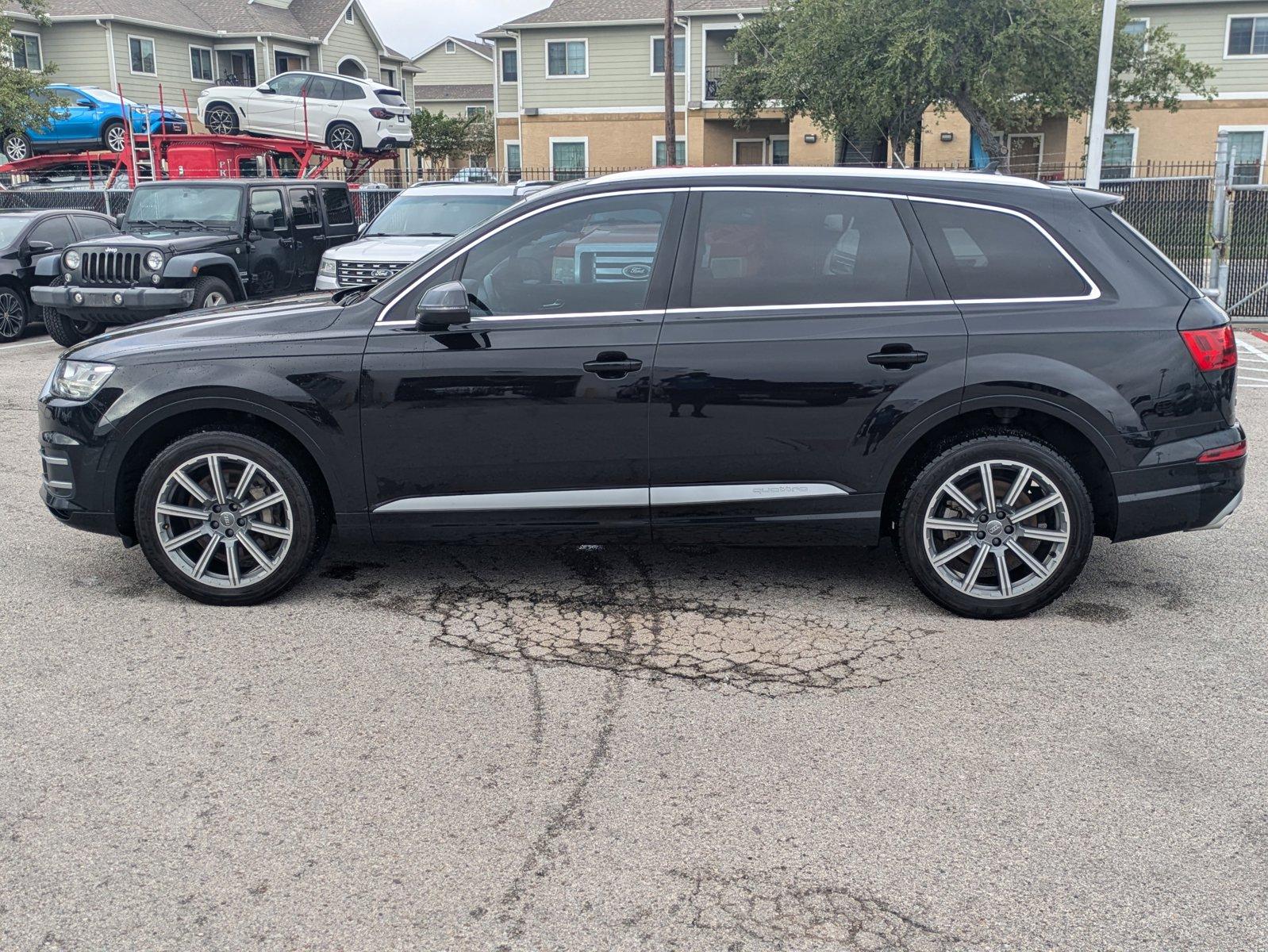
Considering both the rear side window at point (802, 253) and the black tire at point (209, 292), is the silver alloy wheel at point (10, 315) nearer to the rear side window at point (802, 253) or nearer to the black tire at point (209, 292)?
the black tire at point (209, 292)

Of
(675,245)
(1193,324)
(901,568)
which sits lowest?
(901,568)

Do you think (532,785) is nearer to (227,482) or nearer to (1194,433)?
(227,482)

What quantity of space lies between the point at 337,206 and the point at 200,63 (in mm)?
31329

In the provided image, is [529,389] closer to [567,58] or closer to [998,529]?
[998,529]

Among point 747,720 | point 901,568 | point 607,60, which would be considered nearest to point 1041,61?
point 607,60

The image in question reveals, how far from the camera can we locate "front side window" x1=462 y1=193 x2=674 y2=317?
5195 mm

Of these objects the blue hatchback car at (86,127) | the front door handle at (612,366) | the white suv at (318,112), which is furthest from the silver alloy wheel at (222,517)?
the blue hatchback car at (86,127)

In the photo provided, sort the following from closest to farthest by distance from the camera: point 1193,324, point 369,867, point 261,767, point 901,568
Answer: point 369,867 → point 261,767 → point 1193,324 → point 901,568

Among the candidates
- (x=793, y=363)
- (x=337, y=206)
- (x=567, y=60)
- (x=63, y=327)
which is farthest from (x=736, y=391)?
(x=567, y=60)

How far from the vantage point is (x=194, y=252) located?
13500 millimetres

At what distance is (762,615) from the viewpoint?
533 cm

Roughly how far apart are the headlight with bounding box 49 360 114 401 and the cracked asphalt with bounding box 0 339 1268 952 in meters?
0.92

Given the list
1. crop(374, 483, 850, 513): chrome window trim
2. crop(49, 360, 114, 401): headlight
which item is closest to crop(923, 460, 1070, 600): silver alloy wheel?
crop(374, 483, 850, 513): chrome window trim

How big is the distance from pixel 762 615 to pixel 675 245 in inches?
63.4
